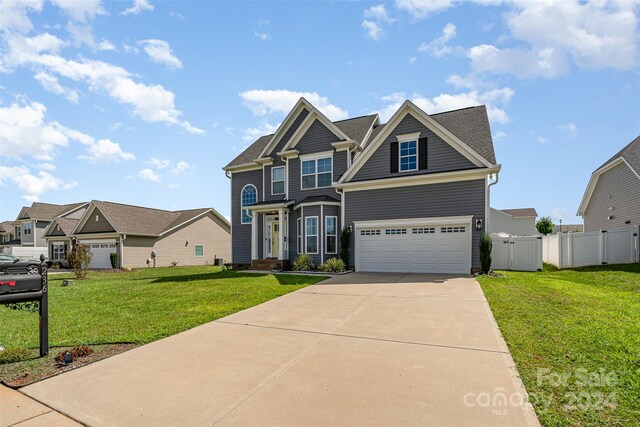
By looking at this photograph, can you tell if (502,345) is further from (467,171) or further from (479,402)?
(467,171)

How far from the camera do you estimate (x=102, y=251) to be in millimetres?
26297

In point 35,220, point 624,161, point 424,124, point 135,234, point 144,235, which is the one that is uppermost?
point 424,124

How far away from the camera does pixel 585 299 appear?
8023 millimetres

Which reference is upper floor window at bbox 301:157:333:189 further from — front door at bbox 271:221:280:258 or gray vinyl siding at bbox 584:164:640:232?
gray vinyl siding at bbox 584:164:640:232

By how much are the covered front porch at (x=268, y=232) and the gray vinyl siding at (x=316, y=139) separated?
3.09 metres

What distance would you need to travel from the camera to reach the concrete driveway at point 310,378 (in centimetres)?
309

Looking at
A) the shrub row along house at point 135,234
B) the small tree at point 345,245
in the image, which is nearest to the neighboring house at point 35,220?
the shrub row along house at point 135,234

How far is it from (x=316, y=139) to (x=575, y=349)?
48.2 feet

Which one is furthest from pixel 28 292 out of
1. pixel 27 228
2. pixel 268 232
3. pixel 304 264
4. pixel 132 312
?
pixel 27 228

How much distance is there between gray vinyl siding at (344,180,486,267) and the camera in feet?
43.8

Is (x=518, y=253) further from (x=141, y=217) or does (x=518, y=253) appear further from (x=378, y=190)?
(x=141, y=217)

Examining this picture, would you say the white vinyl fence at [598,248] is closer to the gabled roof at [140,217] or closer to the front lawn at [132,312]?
→ the front lawn at [132,312]

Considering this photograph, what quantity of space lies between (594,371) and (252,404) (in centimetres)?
386

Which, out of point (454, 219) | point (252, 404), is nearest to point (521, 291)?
point (454, 219)
